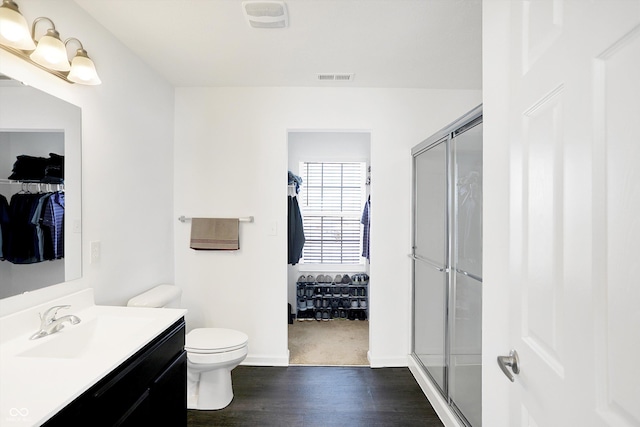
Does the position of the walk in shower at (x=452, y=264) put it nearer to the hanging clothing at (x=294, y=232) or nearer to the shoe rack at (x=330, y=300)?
the shoe rack at (x=330, y=300)

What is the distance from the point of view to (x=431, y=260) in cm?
224

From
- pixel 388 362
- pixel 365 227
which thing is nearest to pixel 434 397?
pixel 388 362

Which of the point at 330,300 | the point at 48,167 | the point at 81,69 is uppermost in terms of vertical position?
the point at 81,69

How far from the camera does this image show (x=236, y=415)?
78.7 inches

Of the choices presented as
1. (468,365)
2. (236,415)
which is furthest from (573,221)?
(236,415)

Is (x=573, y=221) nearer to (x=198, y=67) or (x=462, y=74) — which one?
(x=462, y=74)

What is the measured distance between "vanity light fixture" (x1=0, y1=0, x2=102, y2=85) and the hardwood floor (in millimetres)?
2073

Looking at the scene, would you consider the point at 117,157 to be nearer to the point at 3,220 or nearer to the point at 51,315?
the point at 3,220

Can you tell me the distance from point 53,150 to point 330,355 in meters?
2.48

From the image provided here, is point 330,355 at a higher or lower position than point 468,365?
lower

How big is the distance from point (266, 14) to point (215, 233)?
164cm

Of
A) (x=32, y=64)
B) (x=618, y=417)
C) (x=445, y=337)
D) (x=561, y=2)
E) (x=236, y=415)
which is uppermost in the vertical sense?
(x=32, y=64)

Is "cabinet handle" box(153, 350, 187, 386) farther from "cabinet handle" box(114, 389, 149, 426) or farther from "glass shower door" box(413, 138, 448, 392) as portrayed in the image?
"glass shower door" box(413, 138, 448, 392)

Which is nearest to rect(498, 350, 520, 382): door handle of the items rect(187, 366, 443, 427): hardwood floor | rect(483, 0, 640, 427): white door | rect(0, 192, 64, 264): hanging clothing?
rect(483, 0, 640, 427): white door
